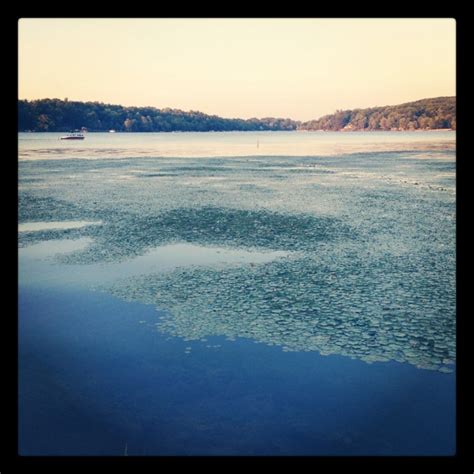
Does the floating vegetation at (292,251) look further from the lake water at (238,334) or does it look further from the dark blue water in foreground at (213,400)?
the dark blue water in foreground at (213,400)

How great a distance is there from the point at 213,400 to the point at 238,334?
1.37 meters

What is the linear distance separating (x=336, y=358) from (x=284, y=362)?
0.56 meters

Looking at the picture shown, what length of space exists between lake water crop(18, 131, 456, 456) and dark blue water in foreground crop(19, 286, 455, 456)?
0.06 ft

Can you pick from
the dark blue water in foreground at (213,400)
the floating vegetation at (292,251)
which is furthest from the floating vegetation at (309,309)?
the dark blue water in foreground at (213,400)

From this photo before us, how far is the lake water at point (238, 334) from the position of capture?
4969 mm

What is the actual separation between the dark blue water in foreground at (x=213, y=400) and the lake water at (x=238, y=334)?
17 mm

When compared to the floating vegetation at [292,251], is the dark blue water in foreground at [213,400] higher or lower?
lower

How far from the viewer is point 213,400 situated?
5.36 metres

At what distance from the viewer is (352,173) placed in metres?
23.6

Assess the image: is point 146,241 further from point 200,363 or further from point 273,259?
point 200,363

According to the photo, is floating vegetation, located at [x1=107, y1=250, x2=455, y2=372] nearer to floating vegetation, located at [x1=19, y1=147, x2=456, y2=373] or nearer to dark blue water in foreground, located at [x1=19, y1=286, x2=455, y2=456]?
floating vegetation, located at [x1=19, y1=147, x2=456, y2=373]

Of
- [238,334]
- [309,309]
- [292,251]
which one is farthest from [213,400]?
[292,251]

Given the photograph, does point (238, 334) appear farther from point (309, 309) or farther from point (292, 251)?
point (292, 251)
